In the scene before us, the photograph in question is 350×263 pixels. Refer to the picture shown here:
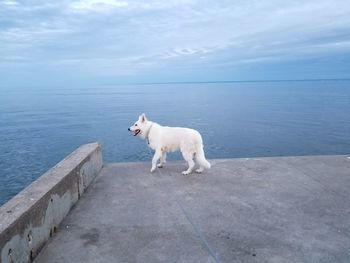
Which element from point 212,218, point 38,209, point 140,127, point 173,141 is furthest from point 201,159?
point 38,209

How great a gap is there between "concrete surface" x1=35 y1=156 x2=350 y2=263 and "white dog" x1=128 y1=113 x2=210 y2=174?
392 millimetres

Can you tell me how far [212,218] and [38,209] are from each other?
2.71m

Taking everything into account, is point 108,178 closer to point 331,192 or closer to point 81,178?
point 81,178

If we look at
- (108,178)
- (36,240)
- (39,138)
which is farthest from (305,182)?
(39,138)

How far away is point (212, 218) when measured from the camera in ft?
17.7

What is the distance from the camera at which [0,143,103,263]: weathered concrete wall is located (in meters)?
3.68

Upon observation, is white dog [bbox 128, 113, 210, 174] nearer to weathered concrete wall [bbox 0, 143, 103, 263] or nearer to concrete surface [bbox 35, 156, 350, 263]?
concrete surface [bbox 35, 156, 350, 263]

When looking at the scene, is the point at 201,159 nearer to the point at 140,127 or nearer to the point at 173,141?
the point at 173,141

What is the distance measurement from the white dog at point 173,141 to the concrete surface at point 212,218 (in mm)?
392

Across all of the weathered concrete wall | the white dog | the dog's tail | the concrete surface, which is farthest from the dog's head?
the weathered concrete wall

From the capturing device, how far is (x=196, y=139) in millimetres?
7750

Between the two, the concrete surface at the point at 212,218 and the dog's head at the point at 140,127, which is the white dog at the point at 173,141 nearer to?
the dog's head at the point at 140,127

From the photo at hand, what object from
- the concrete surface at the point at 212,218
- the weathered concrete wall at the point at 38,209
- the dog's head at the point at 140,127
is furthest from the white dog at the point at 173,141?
the weathered concrete wall at the point at 38,209

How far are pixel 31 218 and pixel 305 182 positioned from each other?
562 cm
